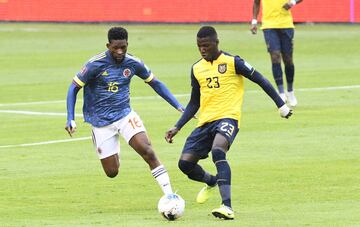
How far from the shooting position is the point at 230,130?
43.2ft

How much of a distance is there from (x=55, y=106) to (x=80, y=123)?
289 centimetres

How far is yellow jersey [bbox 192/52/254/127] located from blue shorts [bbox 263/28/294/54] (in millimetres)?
9816

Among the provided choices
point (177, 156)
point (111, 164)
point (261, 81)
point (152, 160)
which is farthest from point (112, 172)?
point (177, 156)

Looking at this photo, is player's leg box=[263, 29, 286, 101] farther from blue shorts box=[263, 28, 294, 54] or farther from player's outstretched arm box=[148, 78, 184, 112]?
player's outstretched arm box=[148, 78, 184, 112]

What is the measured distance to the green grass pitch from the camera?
13023 millimetres

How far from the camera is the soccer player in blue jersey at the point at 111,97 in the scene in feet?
45.0

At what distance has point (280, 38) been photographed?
922 inches

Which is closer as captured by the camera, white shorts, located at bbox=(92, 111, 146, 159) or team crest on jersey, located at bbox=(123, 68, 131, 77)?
white shorts, located at bbox=(92, 111, 146, 159)

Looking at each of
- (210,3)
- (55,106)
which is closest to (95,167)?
(55,106)

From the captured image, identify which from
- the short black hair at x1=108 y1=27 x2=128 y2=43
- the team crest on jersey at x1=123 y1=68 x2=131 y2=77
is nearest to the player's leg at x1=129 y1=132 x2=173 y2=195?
the team crest on jersey at x1=123 y1=68 x2=131 y2=77

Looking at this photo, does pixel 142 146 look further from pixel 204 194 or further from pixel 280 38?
pixel 280 38

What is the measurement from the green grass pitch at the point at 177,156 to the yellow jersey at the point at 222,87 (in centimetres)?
110

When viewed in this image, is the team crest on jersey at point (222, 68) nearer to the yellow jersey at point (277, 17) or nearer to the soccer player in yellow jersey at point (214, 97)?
the soccer player in yellow jersey at point (214, 97)

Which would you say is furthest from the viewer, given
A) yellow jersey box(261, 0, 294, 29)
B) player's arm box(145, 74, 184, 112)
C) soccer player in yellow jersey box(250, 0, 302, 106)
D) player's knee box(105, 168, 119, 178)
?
yellow jersey box(261, 0, 294, 29)
